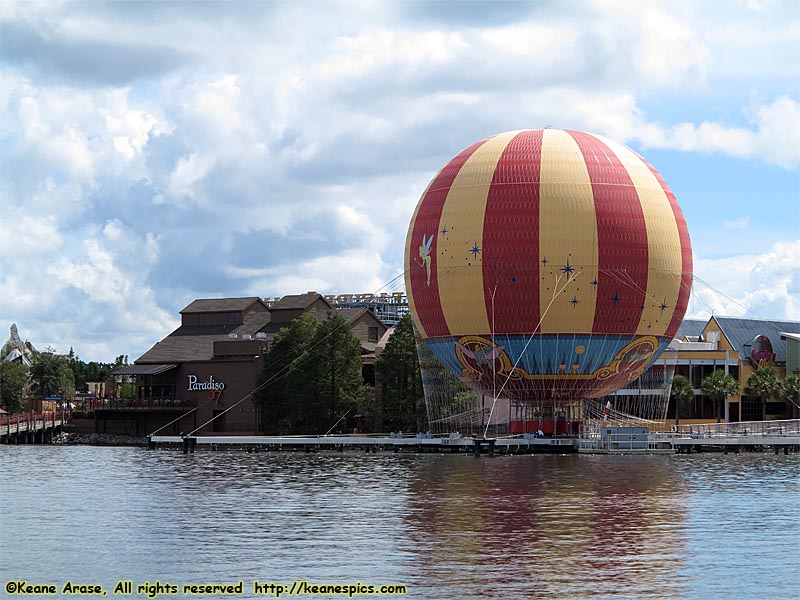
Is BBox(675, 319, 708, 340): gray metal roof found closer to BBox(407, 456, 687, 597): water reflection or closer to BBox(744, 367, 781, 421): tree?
BBox(744, 367, 781, 421): tree

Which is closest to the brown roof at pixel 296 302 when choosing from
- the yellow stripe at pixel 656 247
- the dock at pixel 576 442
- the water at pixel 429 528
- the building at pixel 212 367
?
the building at pixel 212 367

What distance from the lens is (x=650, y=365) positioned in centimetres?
8256

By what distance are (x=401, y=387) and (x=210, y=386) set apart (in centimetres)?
2377

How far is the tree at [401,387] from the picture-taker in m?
93.2

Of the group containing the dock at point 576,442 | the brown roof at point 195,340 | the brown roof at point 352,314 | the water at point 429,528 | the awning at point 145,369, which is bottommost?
the water at point 429,528

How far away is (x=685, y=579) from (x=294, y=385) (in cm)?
6942

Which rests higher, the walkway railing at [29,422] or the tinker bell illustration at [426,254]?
the tinker bell illustration at [426,254]

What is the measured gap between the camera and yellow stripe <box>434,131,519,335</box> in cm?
7662

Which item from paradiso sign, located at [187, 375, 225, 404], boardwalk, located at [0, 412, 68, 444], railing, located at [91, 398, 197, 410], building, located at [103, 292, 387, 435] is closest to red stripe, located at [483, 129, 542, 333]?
building, located at [103, 292, 387, 435]

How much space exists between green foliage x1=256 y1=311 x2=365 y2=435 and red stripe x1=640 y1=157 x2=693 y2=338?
25.7 metres

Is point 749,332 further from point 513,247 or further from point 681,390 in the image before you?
point 513,247

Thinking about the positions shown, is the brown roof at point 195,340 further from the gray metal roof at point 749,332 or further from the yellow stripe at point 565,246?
the yellow stripe at point 565,246

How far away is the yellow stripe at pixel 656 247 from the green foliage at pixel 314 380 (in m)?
25.9

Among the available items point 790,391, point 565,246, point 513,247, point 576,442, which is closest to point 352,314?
point 790,391
